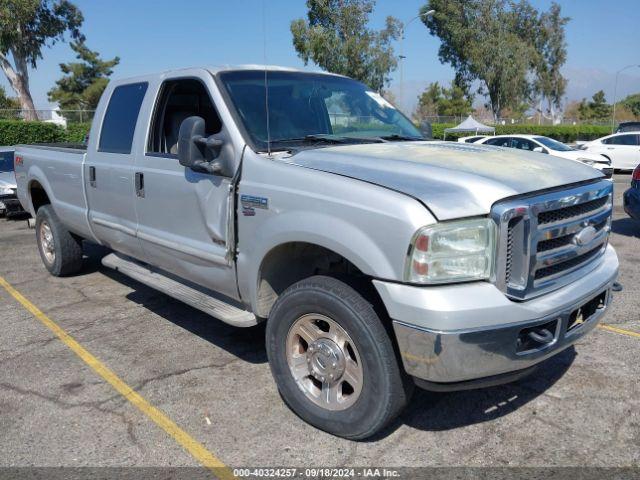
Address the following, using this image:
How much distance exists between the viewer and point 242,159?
11.5ft

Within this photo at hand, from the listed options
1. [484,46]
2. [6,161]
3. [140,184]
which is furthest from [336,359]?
[484,46]

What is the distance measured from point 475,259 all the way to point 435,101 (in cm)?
7739

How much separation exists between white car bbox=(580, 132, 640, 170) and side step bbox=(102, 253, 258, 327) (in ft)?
60.0

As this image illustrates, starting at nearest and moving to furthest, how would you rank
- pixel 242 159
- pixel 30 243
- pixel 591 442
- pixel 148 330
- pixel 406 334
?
pixel 406 334 → pixel 591 442 → pixel 242 159 → pixel 148 330 → pixel 30 243

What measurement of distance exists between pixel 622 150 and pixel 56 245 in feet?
61.4

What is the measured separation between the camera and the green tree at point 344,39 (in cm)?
3559

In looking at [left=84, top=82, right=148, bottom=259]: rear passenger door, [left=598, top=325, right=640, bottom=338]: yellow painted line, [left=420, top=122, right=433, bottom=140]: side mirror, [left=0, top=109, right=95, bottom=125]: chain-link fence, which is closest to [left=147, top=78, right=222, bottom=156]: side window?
[left=84, top=82, right=148, bottom=259]: rear passenger door

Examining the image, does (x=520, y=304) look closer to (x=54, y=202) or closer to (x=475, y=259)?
(x=475, y=259)

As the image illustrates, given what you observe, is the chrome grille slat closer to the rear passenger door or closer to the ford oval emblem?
the ford oval emblem

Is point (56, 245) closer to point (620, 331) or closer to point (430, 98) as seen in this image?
point (620, 331)

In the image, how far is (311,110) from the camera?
414 cm

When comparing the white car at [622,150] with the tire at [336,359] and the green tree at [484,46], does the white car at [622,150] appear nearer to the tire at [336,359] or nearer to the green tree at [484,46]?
the tire at [336,359]

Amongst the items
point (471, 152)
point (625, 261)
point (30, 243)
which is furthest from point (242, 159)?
point (30, 243)

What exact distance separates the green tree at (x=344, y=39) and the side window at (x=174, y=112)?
105 ft
